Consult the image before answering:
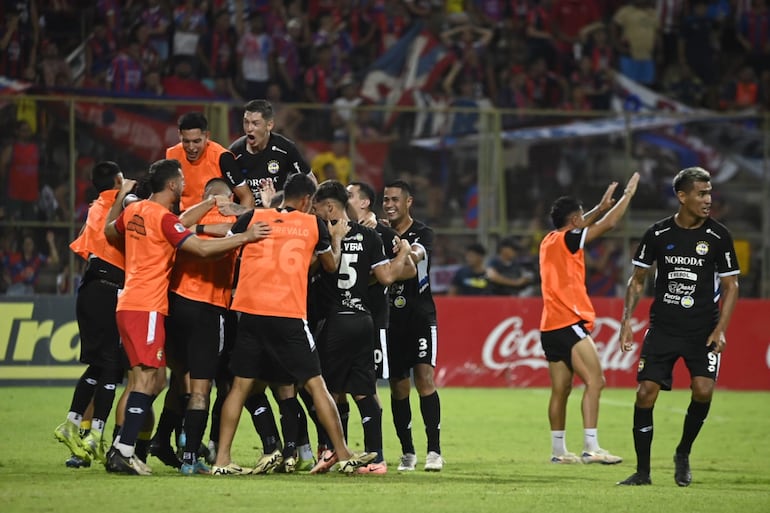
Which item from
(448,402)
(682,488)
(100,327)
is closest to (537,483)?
(682,488)

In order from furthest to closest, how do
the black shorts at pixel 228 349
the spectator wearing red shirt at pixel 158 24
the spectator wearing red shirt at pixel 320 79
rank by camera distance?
the spectator wearing red shirt at pixel 320 79, the spectator wearing red shirt at pixel 158 24, the black shorts at pixel 228 349

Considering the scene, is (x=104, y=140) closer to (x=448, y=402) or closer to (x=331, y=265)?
(x=448, y=402)

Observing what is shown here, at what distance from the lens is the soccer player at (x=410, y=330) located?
11445 mm

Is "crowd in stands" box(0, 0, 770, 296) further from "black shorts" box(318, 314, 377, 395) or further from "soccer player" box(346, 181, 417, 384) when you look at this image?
"black shorts" box(318, 314, 377, 395)

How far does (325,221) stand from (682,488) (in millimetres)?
3614

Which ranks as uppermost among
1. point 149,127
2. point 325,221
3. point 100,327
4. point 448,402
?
point 149,127

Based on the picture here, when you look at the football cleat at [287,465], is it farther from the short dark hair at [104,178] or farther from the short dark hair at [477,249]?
the short dark hair at [477,249]

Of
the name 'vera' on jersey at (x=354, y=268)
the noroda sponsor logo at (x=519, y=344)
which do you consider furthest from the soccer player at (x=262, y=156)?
the noroda sponsor logo at (x=519, y=344)

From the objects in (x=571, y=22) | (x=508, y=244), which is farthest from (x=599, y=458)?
(x=571, y=22)

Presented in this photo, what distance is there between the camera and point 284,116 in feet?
67.6

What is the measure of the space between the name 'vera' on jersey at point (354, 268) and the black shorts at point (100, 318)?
2020mm

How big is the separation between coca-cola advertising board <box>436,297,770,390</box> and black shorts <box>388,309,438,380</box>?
338 inches

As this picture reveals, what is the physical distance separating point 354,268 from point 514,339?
10.3 meters


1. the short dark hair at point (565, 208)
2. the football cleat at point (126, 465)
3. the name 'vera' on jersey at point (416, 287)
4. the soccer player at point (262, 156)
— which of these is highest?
the soccer player at point (262, 156)
